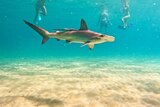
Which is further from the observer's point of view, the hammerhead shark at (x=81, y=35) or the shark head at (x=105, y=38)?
the hammerhead shark at (x=81, y=35)

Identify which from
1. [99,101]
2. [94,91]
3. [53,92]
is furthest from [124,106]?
[53,92]

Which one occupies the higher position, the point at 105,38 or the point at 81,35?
the point at 81,35

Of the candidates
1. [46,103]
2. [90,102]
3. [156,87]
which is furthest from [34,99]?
[156,87]

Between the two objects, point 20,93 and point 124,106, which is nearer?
point 124,106

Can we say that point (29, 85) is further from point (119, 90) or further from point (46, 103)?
point (119, 90)

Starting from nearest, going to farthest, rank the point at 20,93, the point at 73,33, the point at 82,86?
the point at 73,33 → the point at 20,93 → the point at 82,86

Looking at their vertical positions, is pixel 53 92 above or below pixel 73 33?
below

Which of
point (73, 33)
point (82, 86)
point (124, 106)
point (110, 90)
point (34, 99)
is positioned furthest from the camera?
point (82, 86)

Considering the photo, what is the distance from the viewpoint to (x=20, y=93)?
9.16 metres

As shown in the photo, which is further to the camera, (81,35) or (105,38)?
(81,35)

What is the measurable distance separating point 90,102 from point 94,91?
1741 millimetres

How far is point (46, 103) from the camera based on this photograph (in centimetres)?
772

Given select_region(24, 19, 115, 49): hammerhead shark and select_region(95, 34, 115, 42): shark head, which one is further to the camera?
select_region(24, 19, 115, 49): hammerhead shark

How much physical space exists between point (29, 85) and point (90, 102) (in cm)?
406
